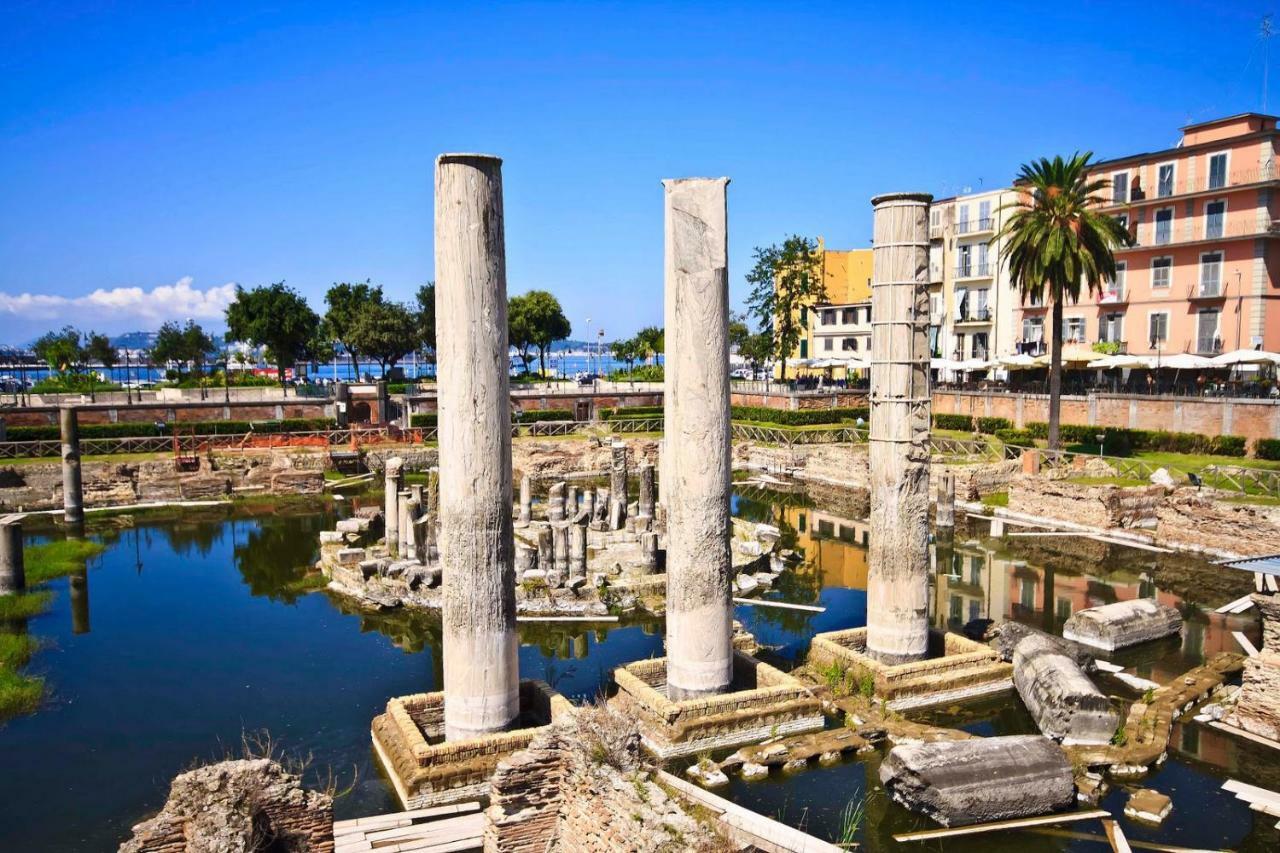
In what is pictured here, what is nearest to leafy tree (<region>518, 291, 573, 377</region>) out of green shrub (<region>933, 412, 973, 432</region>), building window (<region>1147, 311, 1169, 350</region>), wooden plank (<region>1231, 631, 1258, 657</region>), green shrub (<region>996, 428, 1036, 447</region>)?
green shrub (<region>933, 412, 973, 432</region>)

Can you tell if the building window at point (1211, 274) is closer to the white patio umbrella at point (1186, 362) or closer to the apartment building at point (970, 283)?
the white patio umbrella at point (1186, 362)

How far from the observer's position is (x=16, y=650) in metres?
19.3

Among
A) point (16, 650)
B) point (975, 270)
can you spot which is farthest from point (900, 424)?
point (975, 270)

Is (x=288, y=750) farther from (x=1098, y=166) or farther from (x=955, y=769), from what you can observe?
(x=1098, y=166)

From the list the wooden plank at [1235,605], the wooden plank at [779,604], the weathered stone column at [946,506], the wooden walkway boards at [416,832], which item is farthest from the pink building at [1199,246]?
the wooden walkway boards at [416,832]

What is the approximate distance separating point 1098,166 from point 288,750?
51561mm

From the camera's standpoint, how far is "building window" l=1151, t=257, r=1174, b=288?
152 ft

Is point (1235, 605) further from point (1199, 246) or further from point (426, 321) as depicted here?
point (426, 321)

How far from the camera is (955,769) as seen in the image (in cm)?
1202

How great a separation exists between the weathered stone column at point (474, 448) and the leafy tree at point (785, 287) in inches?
2025

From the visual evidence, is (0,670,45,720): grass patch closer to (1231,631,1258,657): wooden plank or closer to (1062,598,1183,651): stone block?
(1062,598,1183,651): stone block

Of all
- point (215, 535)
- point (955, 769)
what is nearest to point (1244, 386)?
point (955, 769)

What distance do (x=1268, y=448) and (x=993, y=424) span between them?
1347cm

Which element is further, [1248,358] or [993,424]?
[993,424]
